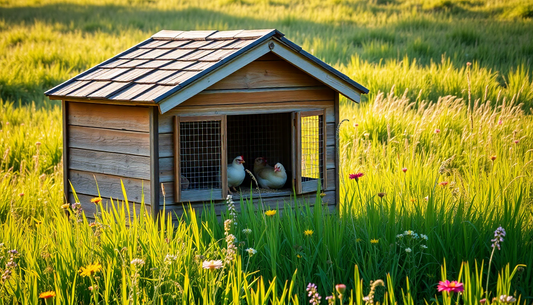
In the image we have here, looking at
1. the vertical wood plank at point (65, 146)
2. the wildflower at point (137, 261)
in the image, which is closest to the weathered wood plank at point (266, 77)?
the vertical wood plank at point (65, 146)

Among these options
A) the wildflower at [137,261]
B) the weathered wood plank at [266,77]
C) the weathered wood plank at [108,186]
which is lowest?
the wildflower at [137,261]

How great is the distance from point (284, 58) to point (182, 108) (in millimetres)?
906

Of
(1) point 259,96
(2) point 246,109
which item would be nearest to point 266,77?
(1) point 259,96

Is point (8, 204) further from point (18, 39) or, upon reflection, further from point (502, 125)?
point (18, 39)

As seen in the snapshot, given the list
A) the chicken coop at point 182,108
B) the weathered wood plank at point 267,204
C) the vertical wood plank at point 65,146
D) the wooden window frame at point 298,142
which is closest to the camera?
the chicken coop at point 182,108

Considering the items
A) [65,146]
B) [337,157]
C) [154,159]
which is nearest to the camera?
[154,159]

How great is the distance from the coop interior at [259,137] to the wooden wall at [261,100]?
862 mm

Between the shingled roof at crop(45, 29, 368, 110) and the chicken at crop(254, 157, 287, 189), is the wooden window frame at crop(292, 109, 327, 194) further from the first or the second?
the shingled roof at crop(45, 29, 368, 110)

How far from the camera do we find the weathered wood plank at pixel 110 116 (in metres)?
4.40

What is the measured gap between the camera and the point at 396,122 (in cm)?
770

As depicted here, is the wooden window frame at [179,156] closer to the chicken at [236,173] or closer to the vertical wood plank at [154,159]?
the vertical wood plank at [154,159]

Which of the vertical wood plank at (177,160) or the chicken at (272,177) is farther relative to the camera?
A: the chicken at (272,177)

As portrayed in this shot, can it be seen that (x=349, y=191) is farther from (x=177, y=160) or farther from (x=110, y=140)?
(x=110, y=140)

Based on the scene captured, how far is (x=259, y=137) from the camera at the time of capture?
6148 mm
